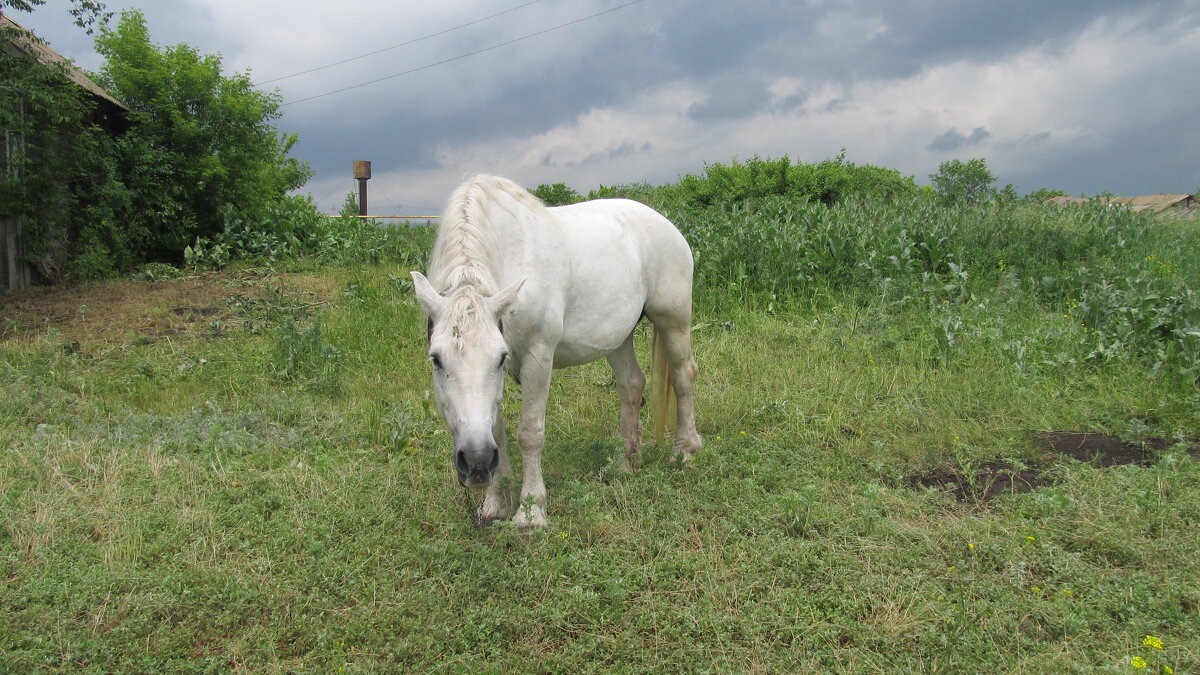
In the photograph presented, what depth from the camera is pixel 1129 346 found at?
6.59m

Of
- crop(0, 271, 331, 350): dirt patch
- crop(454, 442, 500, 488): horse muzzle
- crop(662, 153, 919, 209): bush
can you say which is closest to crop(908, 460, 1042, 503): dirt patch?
crop(454, 442, 500, 488): horse muzzle

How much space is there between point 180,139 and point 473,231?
13398 millimetres

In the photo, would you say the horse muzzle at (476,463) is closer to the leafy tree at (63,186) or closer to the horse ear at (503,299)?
the horse ear at (503,299)

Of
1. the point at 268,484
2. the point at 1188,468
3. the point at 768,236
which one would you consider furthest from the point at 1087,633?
the point at 768,236

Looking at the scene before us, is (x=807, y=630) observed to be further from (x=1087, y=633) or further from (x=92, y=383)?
(x=92, y=383)

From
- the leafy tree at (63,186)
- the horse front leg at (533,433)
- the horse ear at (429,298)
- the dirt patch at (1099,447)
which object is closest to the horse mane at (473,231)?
the horse ear at (429,298)

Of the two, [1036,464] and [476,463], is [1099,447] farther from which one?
[476,463]

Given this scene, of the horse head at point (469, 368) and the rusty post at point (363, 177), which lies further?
the rusty post at point (363, 177)

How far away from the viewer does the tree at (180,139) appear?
45.1ft

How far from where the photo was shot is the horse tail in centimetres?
542

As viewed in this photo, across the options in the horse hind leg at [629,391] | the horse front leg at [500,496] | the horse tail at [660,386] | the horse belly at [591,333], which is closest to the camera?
the horse front leg at [500,496]

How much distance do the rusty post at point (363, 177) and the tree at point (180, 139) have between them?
264 inches

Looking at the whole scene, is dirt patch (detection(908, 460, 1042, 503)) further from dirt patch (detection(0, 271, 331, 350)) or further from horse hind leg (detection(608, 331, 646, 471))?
dirt patch (detection(0, 271, 331, 350))

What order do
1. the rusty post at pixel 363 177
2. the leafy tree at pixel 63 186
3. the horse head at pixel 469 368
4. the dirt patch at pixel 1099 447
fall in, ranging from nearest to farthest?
the horse head at pixel 469 368, the dirt patch at pixel 1099 447, the leafy tree at pixel 63 186, the rusty post at pixel 363 177
